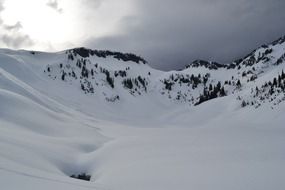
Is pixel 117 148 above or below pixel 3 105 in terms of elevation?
below

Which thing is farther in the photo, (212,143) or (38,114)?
(38,114)

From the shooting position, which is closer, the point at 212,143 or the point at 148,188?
the point at 148,188

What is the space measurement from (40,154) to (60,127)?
44.9ft

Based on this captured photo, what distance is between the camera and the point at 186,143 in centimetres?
2091

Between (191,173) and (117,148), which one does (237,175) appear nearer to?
(191,173)

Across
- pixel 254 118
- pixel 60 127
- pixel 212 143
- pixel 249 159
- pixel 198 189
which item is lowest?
pixel 198 189

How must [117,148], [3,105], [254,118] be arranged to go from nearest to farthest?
[117,148] → [3,105] → [254,118]

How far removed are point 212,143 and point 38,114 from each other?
65.5 feet

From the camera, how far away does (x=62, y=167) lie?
19.4 m

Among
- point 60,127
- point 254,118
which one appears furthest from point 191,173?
point 254,118

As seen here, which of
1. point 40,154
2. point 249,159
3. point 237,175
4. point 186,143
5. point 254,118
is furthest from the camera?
point 254,118

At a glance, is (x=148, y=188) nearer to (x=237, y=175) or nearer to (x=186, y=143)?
(x=237, y=175)

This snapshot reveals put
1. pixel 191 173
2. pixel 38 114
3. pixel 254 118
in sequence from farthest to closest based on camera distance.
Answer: pixel 254 118
pixel 38 114
pixel 191 173

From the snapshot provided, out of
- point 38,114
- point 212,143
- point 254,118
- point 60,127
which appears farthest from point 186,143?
point 254,118
